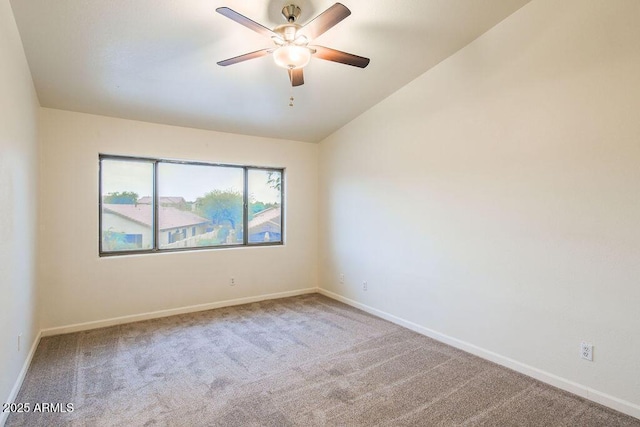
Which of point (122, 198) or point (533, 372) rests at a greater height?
point (122, 198)

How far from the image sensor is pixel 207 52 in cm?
290

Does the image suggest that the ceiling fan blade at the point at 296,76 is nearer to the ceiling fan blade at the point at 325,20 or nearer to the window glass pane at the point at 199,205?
the ceiling fan blade at the point at 325,20

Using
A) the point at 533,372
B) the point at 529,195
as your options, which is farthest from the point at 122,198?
the point at 533,372

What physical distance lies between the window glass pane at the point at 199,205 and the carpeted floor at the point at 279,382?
1.21 m

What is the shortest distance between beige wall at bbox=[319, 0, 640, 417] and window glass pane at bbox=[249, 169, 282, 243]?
6.05ft

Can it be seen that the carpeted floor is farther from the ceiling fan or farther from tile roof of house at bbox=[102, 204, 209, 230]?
the ceiling fan

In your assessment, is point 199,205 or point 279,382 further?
point 199,205

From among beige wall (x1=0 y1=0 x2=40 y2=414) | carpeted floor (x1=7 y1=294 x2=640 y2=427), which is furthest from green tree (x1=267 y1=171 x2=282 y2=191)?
beige wall (x1=0 y1=0 x2=40 y2=414)

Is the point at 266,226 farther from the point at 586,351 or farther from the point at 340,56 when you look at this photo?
the point at 586,351

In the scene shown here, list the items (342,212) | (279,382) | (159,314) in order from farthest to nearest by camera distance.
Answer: (342,212) → (159,314) → (279,382)

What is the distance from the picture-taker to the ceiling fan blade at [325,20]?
194 cm

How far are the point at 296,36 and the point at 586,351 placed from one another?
123 inches

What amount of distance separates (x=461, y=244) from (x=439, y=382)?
1.31 metres

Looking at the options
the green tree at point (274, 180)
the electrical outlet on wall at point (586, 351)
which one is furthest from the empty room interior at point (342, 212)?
the green tree at point (274, 180)
